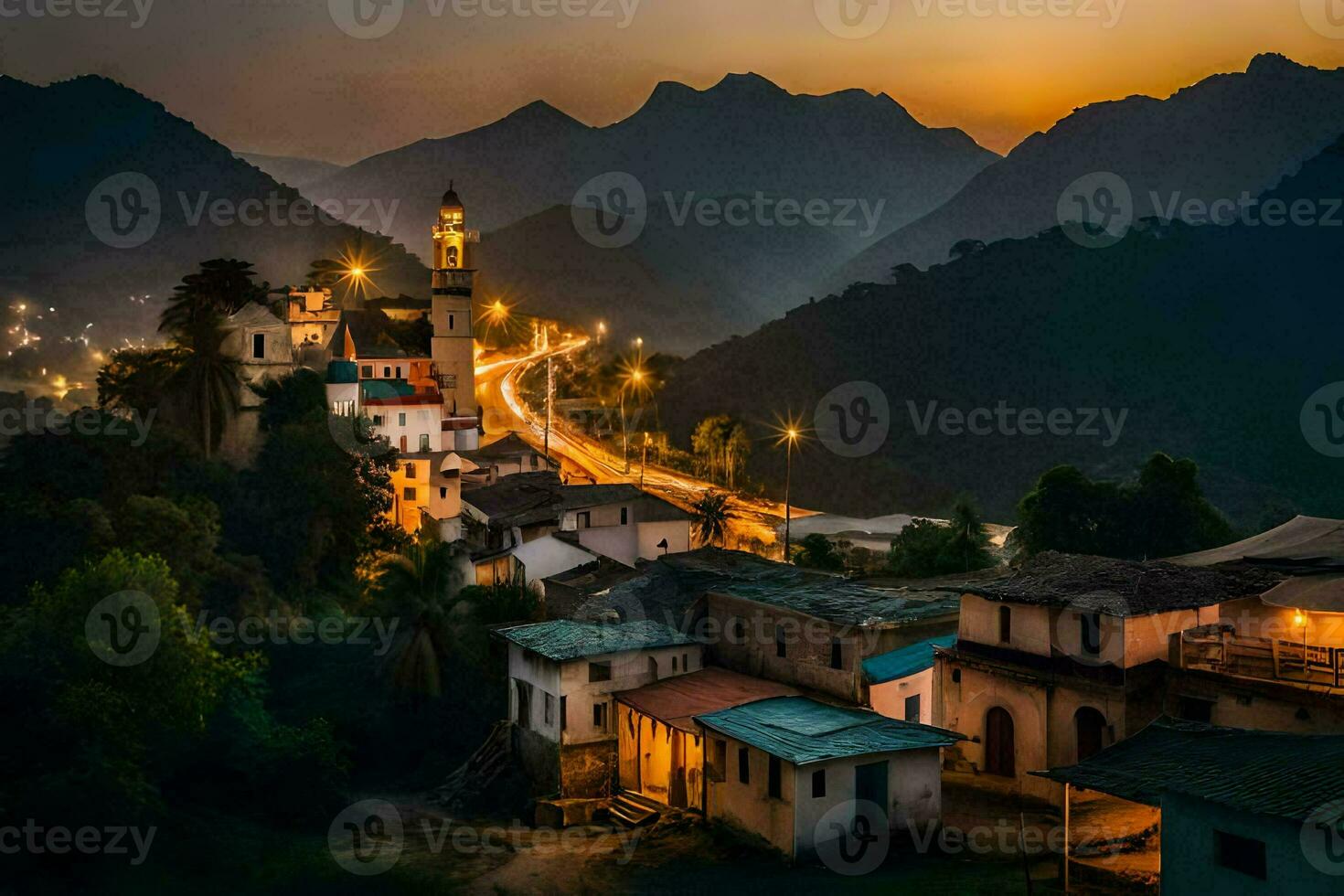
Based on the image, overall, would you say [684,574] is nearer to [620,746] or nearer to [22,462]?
[620,746]

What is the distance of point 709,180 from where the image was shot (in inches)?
6378

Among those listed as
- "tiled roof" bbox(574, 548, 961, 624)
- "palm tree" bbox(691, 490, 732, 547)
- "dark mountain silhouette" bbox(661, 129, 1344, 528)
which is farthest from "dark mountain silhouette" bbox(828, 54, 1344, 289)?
"tiled roof" bbox(574, 548, 961, 624)

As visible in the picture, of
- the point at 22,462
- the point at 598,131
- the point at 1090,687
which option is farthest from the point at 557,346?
the point at 1090,687

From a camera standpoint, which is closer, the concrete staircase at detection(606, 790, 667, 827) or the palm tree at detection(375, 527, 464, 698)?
the concrete staircase at detection(606, 790, 667, 827)

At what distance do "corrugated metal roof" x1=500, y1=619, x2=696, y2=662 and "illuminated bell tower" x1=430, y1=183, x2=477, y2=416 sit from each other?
38.1m

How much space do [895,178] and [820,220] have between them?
452 inches

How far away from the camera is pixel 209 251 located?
12406 cm

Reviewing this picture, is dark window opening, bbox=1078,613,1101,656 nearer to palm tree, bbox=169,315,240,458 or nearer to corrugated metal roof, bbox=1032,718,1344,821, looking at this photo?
corrugated metal roof, bbox=1032,718,1344,821
